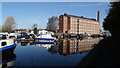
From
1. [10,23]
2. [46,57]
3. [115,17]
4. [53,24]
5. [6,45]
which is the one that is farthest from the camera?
[53,24]

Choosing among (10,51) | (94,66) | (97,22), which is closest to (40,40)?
(10,51)

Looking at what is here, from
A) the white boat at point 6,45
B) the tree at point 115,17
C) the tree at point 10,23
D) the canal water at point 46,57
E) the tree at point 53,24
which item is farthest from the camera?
the tree at point 53,24

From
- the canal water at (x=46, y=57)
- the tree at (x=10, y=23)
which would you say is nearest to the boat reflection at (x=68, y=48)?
the canal water at (x=46, y=57)

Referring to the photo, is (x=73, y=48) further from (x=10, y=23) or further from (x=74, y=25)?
(x=74, y=25)

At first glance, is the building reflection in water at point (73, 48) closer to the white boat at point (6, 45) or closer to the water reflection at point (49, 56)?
the water reflection at point (49, 56)

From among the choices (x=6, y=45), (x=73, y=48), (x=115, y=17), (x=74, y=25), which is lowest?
(x=73, y=48)

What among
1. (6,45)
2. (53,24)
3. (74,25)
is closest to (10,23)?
(53,24)

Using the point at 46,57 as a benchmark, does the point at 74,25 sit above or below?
above

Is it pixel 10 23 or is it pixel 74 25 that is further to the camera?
pixel 74 25

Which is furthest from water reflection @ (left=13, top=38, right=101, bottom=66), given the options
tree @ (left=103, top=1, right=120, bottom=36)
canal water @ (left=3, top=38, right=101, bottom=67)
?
tree @ (left=103, top=1, right=120, bottom=36)

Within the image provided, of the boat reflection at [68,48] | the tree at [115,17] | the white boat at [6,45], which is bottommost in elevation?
the boat reflection at [68,48]

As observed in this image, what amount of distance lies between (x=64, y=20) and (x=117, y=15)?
90.1 m

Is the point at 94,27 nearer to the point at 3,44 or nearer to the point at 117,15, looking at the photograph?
the point at 117,15

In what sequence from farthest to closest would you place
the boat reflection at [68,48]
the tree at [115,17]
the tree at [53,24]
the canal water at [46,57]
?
the tree at [53,24], the tree at [115,17], the boat reflection at [68,48], the canal water at [46,57]
